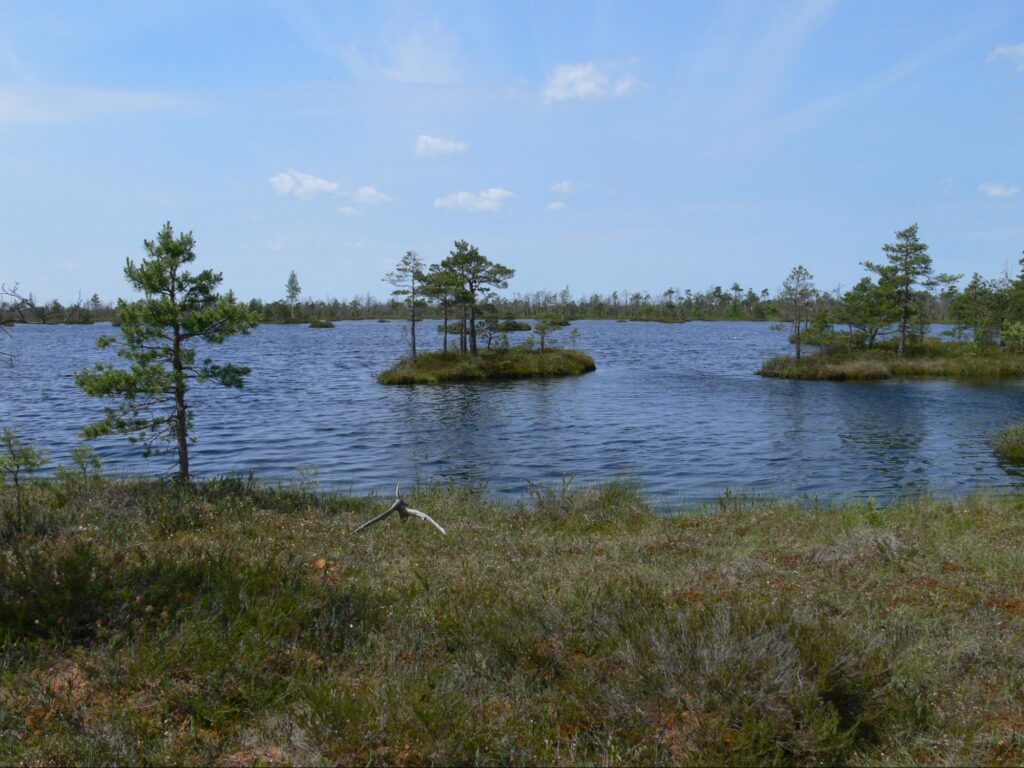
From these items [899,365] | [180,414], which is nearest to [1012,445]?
[180,414]

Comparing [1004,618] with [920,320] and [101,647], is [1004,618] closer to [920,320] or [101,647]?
[101,647]

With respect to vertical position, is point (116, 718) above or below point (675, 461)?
above

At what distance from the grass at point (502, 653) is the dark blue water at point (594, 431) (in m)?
9.03

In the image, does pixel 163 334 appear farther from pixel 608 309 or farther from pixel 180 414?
pixel 608 309

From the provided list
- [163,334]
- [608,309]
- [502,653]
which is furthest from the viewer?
[608,309]

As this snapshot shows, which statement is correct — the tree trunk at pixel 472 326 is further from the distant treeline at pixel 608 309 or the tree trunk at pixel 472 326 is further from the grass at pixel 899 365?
the distant treeline at pixel 608 309

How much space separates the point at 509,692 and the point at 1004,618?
15.7 feet

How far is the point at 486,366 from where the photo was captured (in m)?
47.2

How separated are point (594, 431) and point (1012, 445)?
42.9 feet

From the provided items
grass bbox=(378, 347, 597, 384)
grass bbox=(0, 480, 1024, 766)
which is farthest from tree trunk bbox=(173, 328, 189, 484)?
grass bbox=(378, 347, 597, 384)

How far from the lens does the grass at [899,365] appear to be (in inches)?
1802

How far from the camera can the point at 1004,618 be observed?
6.53m

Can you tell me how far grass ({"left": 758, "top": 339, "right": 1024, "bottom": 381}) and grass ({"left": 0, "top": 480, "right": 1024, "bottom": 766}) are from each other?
131 ft

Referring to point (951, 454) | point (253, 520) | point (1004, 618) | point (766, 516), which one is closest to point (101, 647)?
point (253, 520)
